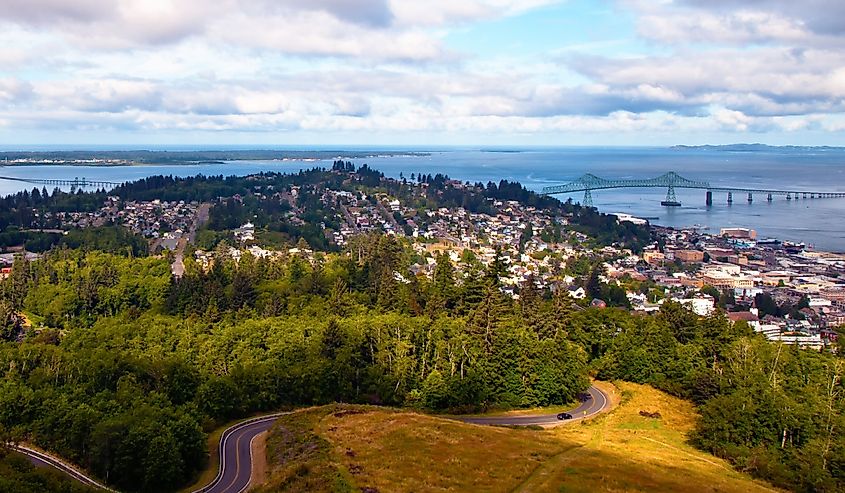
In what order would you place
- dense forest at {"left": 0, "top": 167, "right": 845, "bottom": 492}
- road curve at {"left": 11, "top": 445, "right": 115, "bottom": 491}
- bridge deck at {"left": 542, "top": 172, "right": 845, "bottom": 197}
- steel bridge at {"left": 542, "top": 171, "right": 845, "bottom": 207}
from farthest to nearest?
bridge deck at {"left": 542, "top": 172, "right": 845, "bottom": 197}, steel bridge at {"left": 542, "top": 171, "right": 845, "bottom": 207}, dense forest at {"left": 0, "top": 167, "right": 845, "bottom": 492}, road curve at {"left": 11, "top": 445, "right": 115, "bottom": 491}

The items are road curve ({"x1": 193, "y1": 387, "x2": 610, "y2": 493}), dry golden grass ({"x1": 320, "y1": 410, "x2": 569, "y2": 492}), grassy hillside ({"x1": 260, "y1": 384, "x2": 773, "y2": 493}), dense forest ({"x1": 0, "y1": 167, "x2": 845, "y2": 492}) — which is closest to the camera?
grassy hillside ({"x1": 260, "y1": 384, "x2": 773, "y2": 493})

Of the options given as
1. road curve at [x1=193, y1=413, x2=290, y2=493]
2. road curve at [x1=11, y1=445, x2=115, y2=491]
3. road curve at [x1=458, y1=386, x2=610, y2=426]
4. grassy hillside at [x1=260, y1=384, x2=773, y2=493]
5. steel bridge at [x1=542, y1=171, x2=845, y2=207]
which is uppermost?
steel bridge at [x1=542, y1=171, x2=845, y2=207]

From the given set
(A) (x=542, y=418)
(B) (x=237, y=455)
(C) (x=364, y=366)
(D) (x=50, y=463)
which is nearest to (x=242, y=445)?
(B) (x=237, y=455)

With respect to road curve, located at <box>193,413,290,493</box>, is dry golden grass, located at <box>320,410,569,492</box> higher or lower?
higher

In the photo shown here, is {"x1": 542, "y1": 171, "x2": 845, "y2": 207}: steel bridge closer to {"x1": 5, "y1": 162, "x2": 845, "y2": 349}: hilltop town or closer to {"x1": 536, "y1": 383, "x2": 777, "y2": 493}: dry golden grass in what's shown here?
{"x1": 5, "y1": 162, "x2": 845, "y2": 349}: hilltop town

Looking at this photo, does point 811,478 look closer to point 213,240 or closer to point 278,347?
point 278,347

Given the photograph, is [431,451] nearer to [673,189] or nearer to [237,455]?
[237,455]

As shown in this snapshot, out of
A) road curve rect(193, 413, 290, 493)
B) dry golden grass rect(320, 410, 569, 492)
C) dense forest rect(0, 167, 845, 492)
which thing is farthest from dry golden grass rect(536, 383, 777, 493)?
road curve rect(193, 413, 290, 493)

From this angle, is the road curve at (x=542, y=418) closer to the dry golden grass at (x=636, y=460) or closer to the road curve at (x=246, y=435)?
the road curve at (x=246, y=435)
